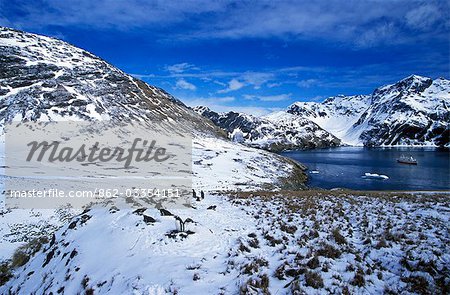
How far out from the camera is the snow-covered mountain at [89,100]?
8450 centimetres

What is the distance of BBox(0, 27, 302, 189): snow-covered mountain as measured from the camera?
8450 centimetres

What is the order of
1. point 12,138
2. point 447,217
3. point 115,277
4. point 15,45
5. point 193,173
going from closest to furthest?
point 115,277 → point 447,217 → point 193,173 → point 12,138 → point 15,45

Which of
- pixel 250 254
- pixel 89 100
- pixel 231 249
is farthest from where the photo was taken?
pixel 89 100

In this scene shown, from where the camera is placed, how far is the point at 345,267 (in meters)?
10.1

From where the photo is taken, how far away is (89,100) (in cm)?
12519

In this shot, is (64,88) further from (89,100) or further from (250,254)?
(250,254)

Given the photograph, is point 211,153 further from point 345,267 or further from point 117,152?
point 345,267

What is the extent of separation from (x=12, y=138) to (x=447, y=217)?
10382 cm

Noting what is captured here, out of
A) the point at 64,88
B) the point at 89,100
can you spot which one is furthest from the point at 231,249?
the point at 64,88

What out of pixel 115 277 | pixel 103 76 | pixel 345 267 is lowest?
pixel 115 277

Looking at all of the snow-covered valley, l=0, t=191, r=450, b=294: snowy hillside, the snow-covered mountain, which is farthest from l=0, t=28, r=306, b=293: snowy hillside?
l=0, t=191, r=450, b=294: snowy hillside

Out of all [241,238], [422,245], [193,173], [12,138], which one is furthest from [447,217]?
[12,138]

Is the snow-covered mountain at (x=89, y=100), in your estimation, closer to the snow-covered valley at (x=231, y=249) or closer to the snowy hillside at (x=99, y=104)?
the snowy hillside at (x=99, y=104)

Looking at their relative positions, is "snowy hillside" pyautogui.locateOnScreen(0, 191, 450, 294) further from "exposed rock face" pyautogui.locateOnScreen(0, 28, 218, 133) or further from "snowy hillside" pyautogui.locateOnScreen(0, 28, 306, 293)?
"exposed rock face" pyautogui.locateOnScreen(0, 28, 218, 133)
